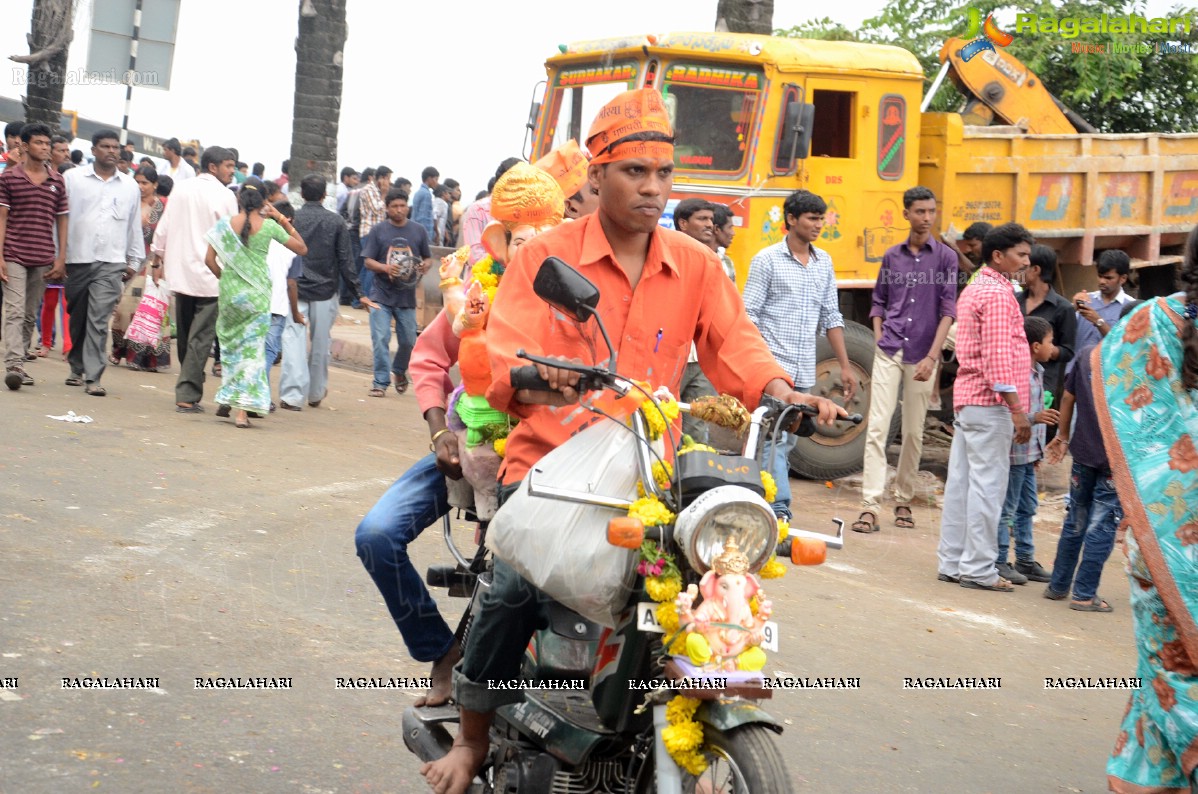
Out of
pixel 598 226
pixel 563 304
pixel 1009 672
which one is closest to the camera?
pixel 563 304

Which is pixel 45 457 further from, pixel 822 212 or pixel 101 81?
pixel 101 81

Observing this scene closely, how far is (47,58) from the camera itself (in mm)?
17094

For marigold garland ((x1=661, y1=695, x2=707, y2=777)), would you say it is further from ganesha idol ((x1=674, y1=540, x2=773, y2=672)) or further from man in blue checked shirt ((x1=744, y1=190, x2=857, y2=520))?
man in blue checked shirt ((x1=744, y1=190, x2=857, y2=520))

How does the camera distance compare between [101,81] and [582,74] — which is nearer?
[582,74]

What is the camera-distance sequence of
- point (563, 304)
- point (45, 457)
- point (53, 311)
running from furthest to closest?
point (53, 311) < point (45, 457) < point (563, 304)

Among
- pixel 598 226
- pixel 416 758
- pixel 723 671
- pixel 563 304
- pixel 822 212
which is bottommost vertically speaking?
pixel 416 758

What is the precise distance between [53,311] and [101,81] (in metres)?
3.25

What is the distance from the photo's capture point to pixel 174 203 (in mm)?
12211

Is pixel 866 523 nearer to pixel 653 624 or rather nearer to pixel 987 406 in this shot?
pixel 987 406

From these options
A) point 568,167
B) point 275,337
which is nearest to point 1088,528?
point 568,167

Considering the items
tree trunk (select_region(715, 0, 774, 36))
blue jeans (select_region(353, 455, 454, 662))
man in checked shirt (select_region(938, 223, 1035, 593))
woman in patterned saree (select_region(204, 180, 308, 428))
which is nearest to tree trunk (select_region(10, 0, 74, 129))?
woman in patterned saree (select_region(204, 180, 308, 428))

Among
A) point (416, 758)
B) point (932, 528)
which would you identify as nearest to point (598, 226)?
point (416, 758)

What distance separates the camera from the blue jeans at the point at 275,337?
11992 millimetres

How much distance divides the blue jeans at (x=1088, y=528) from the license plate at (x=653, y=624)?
4.95 m
